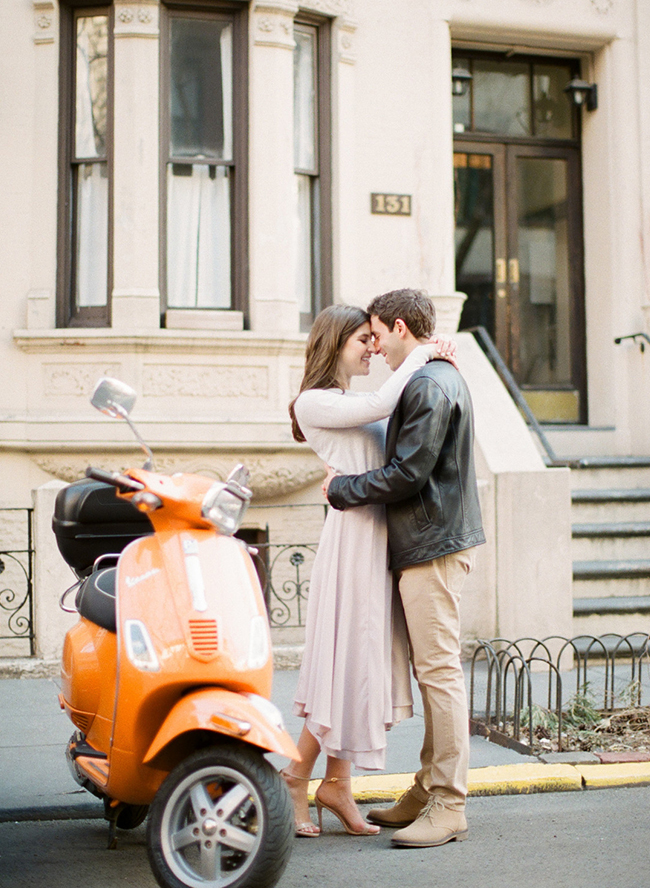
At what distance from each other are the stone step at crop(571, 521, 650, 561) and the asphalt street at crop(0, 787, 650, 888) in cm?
397

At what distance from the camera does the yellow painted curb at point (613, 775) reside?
189 inches

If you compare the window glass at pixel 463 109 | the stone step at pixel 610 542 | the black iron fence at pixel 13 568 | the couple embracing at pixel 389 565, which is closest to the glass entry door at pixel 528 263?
the window glass at pixel 463 109

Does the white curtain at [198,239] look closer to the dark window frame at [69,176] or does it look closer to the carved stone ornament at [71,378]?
the dark window frame at [69,176]

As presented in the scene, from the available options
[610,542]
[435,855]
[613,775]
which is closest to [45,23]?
[610,542]

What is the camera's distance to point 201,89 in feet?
28.5

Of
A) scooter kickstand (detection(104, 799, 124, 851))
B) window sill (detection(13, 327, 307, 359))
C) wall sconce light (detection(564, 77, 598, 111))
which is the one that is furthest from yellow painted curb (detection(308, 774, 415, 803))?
wall sconce light (detection(564, 77, 598, 111))

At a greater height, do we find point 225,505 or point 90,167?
point 90,167

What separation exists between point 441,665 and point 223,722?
3.61 feet

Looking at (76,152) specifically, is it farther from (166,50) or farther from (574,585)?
(574,585)

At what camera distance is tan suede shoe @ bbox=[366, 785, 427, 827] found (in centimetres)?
422

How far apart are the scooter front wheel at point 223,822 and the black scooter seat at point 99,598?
0.64 m

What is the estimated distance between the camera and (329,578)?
163 inches

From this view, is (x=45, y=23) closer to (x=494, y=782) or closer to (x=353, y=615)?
(x=353, y=615)

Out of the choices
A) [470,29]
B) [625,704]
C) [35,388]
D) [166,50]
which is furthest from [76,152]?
[625,704]
